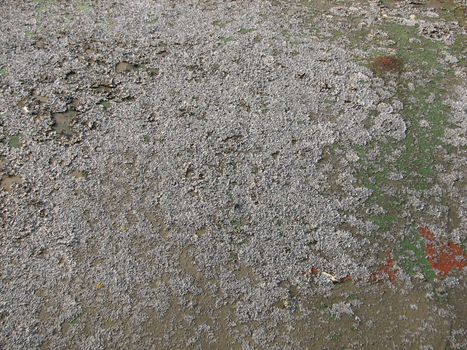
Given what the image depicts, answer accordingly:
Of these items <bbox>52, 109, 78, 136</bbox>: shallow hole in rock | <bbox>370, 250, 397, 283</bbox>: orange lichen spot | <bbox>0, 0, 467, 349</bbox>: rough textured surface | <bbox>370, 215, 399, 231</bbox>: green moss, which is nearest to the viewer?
<bbox>0, 0, 467, 349</bbox>: rough textured surface

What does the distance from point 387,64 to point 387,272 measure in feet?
3.96

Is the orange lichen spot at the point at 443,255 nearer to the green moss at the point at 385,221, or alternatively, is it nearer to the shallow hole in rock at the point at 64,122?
the green moss at the point at 385,221

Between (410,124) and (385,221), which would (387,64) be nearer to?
(410,124)

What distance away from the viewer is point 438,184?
2146 mm

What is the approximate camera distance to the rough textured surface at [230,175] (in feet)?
5.64

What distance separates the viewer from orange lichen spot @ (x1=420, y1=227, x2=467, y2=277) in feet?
6.19

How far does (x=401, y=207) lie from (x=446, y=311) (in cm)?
44

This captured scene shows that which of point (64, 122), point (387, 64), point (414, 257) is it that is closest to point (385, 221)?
point (414, 257)

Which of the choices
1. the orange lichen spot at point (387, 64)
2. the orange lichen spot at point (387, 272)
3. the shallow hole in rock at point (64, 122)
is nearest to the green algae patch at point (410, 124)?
the orange lichen spot at point (387, 64)

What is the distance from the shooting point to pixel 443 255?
6.31 feet

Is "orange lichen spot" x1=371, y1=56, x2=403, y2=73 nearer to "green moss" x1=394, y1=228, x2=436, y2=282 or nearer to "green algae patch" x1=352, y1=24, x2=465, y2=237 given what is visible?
"green algae patch" x1=352, y1=24, x2=465, y2=237

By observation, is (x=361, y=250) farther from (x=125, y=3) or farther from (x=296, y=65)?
(x=125, y=3)

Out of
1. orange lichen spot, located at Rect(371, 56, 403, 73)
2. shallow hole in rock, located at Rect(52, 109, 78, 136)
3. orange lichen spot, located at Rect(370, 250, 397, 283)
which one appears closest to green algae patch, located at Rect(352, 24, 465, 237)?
orange lichen spot, located at Rect(371, 56, 403, 73)

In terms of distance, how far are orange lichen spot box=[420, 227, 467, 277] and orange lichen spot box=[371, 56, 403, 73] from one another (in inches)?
38.1
